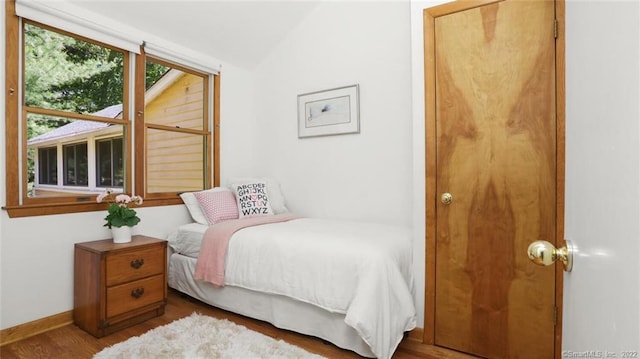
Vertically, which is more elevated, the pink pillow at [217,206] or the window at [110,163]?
the window at [110,163]

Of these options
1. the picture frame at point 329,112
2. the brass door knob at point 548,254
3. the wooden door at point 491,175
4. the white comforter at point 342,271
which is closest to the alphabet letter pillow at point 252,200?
the white comforter at point 342,271

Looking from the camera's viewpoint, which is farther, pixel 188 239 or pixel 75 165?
pixel 188 239

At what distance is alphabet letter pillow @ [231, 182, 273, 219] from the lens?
3.04 m

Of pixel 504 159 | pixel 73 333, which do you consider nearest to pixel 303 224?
pixel 504 159

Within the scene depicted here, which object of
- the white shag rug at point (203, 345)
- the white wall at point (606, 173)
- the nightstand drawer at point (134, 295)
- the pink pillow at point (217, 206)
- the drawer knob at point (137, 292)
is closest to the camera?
the white wall at point (606, 173)

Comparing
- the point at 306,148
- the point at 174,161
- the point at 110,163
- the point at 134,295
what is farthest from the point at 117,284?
the point at 306,148

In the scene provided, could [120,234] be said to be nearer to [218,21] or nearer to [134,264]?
[134,264]

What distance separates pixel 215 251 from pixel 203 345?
2.23 ft

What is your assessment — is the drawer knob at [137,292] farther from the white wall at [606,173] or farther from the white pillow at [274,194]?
the white wall at [606,173]

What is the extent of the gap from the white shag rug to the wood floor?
0.38 ft

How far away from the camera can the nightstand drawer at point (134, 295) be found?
7.20ft

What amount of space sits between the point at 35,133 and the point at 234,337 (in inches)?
78.1

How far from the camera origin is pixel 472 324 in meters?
1.99

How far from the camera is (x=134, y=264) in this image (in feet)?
7.63
